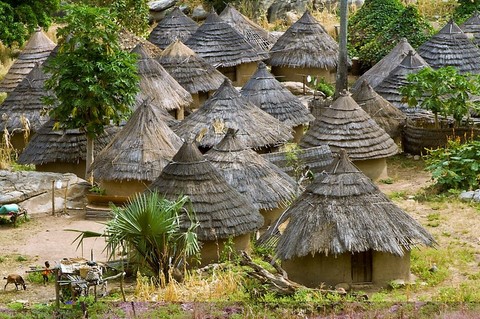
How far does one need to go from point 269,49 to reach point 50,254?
56.4ft

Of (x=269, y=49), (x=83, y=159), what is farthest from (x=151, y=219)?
(x=269, y=49)

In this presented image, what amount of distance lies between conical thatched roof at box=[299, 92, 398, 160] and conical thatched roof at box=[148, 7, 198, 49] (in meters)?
10.9

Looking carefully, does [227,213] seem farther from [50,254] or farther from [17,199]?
[17,199]

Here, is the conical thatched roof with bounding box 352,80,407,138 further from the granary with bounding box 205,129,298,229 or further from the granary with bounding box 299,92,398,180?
the granary with bounding box 205,129,298,229

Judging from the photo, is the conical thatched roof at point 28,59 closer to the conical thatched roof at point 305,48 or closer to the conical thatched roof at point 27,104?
the conical thatched roof at point 27,104

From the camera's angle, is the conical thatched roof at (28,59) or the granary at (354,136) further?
the conical thatched roof at (28,59)

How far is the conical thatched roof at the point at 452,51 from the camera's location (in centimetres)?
3400

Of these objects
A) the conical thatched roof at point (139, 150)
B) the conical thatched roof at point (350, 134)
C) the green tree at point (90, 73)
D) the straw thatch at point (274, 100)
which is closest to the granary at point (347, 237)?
the conical thatched roof at point (139, 150)

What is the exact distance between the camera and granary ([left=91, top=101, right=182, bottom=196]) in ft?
82.3

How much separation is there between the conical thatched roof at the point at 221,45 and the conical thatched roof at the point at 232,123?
326 inches

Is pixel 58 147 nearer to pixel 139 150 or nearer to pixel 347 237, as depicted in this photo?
pixel 139 150

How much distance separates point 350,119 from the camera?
27.4 metres

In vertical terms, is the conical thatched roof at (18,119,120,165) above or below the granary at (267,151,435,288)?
above

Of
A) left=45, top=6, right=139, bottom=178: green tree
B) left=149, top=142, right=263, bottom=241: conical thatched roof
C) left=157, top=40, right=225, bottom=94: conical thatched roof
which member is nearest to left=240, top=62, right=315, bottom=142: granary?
left=157, top=40, right=225, bottom=94: conical thatched roof
